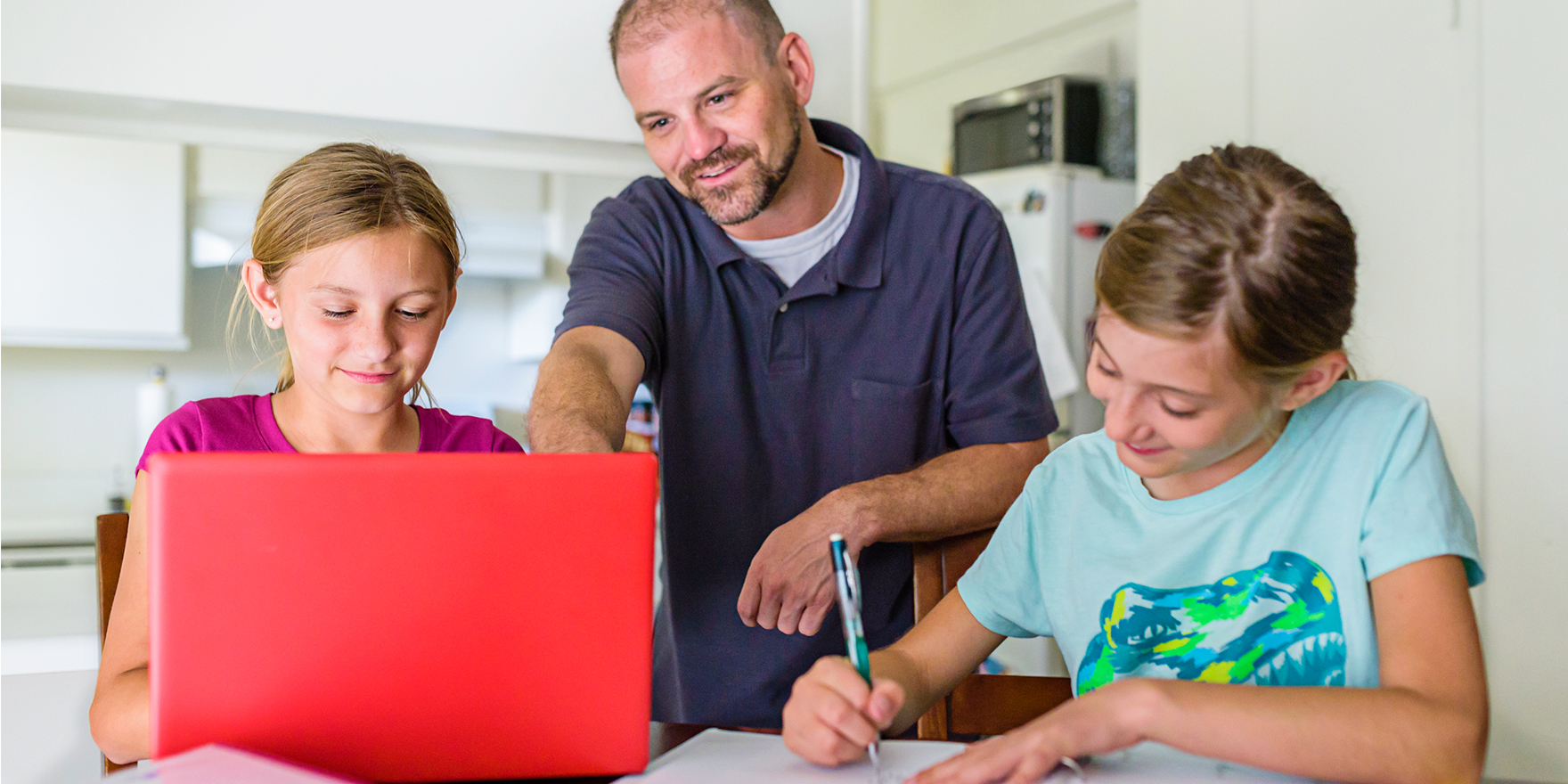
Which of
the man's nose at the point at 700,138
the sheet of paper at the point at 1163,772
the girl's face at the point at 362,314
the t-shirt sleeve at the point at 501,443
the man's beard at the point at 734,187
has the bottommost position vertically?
the sheet of paper at the point at 1163,772

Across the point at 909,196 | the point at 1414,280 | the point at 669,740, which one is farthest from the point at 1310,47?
the point at 669,740

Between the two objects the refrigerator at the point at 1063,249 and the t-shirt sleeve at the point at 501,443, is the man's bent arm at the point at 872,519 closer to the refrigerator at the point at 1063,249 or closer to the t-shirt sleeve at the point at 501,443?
the t-shirt sleeve at the point at 501,443

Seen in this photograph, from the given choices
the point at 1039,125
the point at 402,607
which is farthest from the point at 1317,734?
the point at 1039,125

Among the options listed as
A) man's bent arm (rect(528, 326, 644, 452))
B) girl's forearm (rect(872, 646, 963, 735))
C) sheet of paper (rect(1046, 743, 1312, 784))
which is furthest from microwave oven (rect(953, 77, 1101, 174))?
sheet of paper (rect(1046, 743, 1312, 784))

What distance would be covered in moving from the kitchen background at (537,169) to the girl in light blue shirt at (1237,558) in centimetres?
108

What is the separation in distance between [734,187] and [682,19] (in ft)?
0.64

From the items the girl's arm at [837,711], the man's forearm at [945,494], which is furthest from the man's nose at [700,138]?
the girl's arm at [837,711]

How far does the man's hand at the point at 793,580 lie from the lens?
98 centimetres

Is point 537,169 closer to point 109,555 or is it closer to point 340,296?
point 340,296

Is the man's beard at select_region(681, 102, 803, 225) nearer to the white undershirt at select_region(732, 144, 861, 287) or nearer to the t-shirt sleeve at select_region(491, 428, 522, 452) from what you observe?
the white undershirt at select_region(732, 144, 861, 287)

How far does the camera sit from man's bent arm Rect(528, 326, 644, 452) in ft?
3.09

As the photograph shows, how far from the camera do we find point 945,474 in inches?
46.2

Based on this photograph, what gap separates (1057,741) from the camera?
67 centimetres

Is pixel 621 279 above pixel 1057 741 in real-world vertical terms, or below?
above
